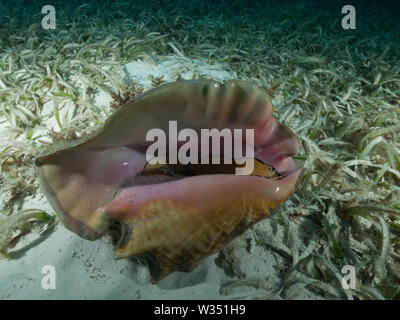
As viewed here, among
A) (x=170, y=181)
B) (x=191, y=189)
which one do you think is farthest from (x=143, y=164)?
(x=191, y=189)

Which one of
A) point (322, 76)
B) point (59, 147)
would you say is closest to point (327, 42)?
point (322, 76)

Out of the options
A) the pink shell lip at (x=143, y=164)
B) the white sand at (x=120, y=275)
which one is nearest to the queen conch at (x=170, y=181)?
the pink shell lip at (x=143, y=164)

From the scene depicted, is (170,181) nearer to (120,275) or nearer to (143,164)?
(143,164)

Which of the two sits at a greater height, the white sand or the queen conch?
the queen conch

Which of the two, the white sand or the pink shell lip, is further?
the white sand

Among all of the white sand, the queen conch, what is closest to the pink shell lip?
the queen conch

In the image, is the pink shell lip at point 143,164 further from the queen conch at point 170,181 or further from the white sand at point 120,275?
the white sand at point 120,275

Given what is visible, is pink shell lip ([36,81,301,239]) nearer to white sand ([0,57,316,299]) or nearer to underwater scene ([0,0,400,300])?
underwater scene ([0,0,400,300])

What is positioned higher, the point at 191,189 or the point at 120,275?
the point at 191,189
